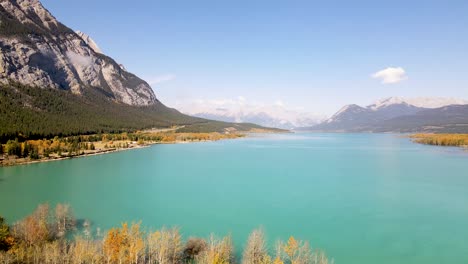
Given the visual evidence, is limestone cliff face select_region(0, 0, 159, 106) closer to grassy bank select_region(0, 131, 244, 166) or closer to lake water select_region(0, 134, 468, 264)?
grassy bank select_region(0, 131, 244, 166)

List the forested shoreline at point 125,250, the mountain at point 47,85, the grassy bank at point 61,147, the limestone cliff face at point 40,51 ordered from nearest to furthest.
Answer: the forested shoreline at point 125,250 → the grassy bank at point 61,147 → the mountain at point 47,85 → the limestone cliff face at point 40,51

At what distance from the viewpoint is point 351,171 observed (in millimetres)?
65438

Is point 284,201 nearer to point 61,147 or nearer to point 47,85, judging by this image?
point 61,147

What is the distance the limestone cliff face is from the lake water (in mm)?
87021

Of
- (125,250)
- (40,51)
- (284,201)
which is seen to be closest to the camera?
(125,250)

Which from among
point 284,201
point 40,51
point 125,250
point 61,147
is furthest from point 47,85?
point 125,250

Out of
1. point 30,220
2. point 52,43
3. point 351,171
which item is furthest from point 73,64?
point 30,220

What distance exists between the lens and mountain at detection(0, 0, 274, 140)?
100m

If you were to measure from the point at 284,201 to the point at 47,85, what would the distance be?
137696mm

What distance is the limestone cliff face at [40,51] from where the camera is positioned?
131 meters

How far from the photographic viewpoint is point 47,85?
143m

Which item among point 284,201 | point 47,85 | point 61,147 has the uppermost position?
point 47,85

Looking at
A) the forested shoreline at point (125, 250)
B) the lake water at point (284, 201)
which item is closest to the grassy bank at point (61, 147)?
the lake water at point (284, 201)

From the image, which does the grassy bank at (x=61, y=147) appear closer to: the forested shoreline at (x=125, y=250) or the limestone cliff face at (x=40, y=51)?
the limestone cliff face at (x=40, y=51)
